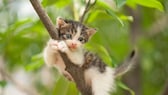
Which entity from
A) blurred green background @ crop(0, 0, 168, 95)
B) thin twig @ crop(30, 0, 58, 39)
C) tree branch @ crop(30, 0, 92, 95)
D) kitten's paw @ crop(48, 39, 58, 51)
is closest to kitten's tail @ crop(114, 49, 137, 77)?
blurred green background @ crop(0, 0, 168, 95)


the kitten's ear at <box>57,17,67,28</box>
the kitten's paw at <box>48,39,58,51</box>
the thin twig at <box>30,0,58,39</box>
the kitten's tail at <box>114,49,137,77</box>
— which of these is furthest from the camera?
the kitten's tail at <box>114,49,137,77</box>

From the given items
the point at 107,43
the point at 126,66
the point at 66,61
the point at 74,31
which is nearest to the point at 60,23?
the point at 74,31

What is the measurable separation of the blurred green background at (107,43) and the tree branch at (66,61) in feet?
0.73

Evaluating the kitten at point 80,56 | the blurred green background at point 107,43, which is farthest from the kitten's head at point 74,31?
the blurred green background at point 107,43

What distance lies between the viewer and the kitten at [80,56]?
3.25 ft

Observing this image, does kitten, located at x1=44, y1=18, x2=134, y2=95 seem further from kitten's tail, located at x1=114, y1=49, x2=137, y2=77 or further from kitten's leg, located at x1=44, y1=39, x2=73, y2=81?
kitten's tail, located at x1=114, y1=49, x2=137, y2=77

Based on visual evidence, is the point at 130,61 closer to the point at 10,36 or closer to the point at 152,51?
the point at 10,36

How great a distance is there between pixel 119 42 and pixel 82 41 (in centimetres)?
92

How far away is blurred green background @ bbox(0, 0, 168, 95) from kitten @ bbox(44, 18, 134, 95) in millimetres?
86

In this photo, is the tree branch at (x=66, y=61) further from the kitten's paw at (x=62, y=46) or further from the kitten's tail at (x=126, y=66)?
Result: the kitten's tail at (x=126, y=66)

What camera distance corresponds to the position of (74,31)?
1.05 metres

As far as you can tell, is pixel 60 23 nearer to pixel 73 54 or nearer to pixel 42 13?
pixel 73 54

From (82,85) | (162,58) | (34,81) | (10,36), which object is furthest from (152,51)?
(82,85)

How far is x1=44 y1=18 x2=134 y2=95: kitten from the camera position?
99 centimetres
